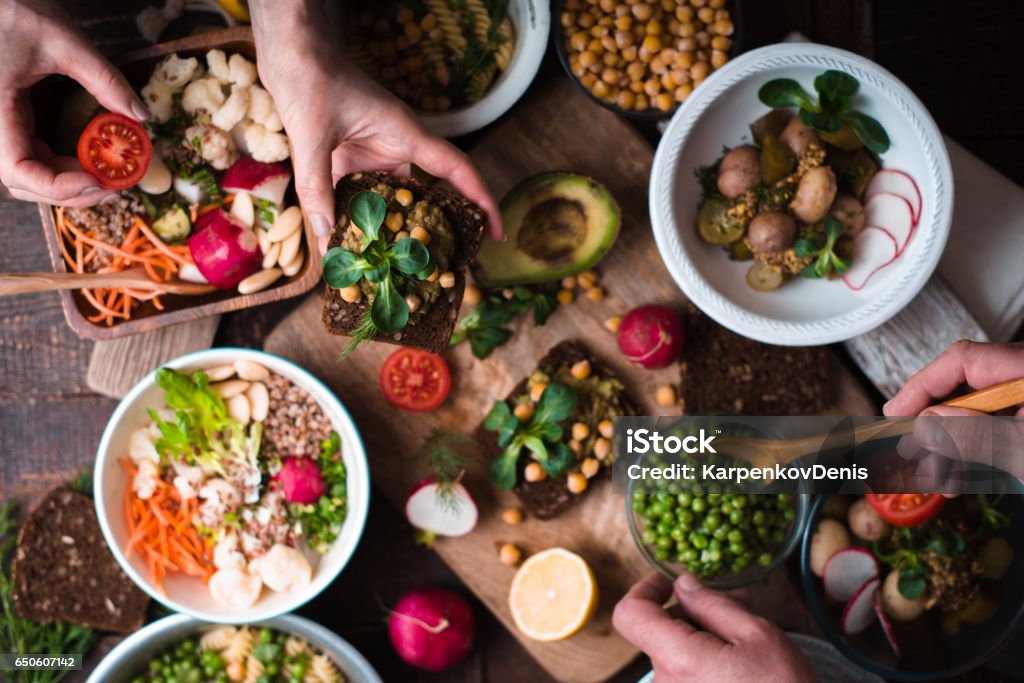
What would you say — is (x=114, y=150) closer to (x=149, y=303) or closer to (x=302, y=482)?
(x=149, y=303)

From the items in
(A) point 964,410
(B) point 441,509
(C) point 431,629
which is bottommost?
(C) point 431,629

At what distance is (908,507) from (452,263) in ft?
4.14

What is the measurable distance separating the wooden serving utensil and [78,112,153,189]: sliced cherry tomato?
154 cm

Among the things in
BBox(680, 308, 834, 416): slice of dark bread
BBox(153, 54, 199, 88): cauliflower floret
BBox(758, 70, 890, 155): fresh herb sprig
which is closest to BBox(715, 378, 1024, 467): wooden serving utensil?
Answer: BBox(680, 308, 834, 416): slice of dark bread

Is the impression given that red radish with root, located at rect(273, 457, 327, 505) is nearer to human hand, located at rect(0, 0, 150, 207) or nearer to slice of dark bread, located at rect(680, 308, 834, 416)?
human hand, located at rect(0, 0, 150, 207)

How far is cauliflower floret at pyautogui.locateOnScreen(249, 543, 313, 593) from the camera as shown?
216 centimetres

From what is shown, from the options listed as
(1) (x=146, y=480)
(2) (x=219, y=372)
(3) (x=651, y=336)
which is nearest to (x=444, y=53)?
(3) (x=651, y=336)

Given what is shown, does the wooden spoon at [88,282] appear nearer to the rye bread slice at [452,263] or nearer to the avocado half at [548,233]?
the rye bread slice at [452,263]

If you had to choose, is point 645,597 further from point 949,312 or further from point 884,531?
point 949,312

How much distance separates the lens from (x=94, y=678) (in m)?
2.20

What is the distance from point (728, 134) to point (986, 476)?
102 centimetres

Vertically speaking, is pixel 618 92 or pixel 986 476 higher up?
pixel 618 92

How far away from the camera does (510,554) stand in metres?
2.25

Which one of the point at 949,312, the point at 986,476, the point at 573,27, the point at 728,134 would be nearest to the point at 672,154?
the point at 728,134
